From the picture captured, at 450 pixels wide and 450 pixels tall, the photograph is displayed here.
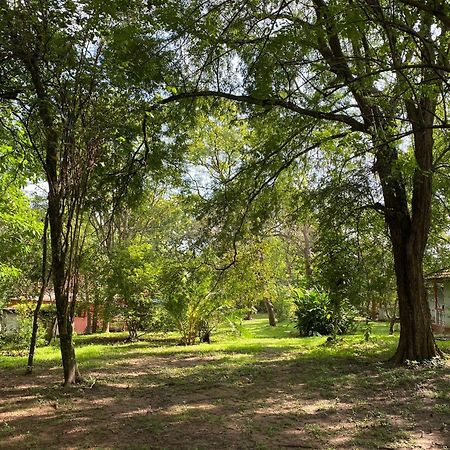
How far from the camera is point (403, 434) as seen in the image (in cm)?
464

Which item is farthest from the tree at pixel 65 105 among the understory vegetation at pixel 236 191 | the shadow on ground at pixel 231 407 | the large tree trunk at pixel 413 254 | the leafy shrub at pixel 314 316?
the leafy shrub at pixel 314 316

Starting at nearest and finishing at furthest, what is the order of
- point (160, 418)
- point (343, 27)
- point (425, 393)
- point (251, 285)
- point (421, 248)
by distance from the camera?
point (343, 27), point (160, 418), point (425, 393), point (421, 248), point (251, 285)

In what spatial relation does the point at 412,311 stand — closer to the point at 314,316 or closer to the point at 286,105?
the point at 286,105

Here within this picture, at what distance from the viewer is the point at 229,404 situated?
5781 millimetres

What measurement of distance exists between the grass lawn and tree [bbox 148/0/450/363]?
73.3 inches

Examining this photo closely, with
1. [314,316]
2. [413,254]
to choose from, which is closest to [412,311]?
[413,254]

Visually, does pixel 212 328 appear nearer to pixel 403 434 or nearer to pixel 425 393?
pixel 425 393

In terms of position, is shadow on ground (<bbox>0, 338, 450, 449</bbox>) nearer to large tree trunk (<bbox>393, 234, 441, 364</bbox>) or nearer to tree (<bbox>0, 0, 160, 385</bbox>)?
large tree trunk (<bbox>393, 234, 441, 364</bbox>)

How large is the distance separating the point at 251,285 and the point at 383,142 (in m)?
10.2

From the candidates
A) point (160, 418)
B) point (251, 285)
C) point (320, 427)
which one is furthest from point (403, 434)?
point (251, 285)

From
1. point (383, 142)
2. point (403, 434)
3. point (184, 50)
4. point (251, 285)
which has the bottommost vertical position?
point (403, 434)

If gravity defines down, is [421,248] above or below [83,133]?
below

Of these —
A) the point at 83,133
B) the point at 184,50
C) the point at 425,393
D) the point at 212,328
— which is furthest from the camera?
the point at 212,328

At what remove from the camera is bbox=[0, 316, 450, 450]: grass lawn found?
4.46 meters
